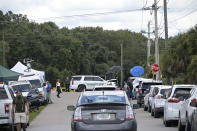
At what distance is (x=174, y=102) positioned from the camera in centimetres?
2120

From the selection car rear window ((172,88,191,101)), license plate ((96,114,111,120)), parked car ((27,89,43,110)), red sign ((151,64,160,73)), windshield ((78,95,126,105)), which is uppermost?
red sign ((151,64,160,73))

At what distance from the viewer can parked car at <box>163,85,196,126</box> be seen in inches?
831

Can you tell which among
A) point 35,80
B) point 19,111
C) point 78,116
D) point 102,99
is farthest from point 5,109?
point 35,80

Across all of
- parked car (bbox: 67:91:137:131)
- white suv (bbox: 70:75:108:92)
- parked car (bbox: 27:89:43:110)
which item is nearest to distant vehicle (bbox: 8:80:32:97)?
parked car (bbox: 27:89:43:110)

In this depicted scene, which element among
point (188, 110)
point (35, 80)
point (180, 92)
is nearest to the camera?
point (188, 110)

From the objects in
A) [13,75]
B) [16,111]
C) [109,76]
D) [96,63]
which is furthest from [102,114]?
[96,63]

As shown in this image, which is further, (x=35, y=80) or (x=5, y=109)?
(x=35, y=80)

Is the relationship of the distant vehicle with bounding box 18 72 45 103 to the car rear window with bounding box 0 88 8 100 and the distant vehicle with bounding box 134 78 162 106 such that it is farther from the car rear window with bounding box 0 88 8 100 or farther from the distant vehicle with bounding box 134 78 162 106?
the car rear window with bounding box 0 88 8 100

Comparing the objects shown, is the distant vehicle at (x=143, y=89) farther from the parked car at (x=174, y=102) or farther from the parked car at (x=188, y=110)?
the parked car at (x=188, y=110)

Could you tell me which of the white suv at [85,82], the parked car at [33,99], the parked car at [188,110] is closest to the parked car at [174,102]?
the parked car at [188,110]

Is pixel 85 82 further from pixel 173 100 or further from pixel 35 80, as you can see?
pixel 173 100

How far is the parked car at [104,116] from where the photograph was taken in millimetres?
14352

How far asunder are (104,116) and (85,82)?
46.2m

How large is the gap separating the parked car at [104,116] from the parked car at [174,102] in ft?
21.5
